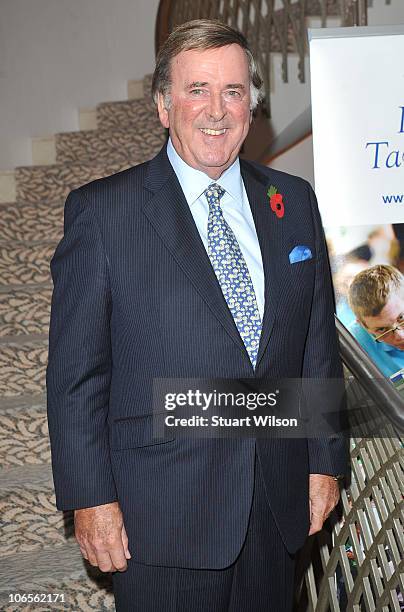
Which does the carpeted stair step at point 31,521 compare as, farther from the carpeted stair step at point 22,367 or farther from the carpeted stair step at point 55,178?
the carpeted stair step at point 55,178

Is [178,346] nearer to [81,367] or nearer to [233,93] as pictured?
[81,367]

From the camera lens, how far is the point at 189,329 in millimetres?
1698

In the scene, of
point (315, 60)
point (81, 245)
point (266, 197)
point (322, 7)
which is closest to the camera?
point (81, 245)

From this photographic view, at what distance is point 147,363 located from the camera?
1.71 m

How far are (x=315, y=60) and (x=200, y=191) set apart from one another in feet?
3.51

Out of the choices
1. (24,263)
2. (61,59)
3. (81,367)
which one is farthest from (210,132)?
(61,59)

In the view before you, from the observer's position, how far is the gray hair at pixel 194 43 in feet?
5.61

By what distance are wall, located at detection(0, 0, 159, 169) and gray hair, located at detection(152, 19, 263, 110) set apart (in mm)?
4664

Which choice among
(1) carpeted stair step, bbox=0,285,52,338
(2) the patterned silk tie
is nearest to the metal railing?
(2) the patterned silk tie

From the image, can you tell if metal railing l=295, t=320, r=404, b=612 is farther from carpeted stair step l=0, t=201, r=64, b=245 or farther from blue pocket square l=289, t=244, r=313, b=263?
carpeted stair step l=0, t=201, r=64, b=245

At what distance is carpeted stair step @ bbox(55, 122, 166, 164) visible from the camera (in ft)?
18.0

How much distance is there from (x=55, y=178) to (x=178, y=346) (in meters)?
Result: 3.81

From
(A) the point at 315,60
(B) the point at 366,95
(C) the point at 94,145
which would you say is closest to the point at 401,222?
(B) the point at 366,95

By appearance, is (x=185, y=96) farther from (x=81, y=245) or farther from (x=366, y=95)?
(x=366, y=95)
